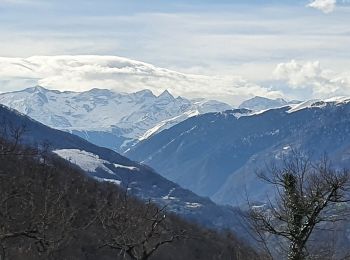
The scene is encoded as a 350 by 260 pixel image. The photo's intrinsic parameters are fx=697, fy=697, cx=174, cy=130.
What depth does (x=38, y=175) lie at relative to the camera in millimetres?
160625

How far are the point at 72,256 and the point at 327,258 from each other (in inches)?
3607

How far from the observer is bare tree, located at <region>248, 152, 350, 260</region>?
34438 mm

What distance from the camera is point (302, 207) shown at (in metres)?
34.6

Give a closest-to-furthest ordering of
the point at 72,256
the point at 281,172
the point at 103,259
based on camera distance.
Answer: the point at 281,172 → the point at 72,256 → the point at 103,259

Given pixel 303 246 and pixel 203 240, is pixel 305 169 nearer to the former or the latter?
pixel 303 246

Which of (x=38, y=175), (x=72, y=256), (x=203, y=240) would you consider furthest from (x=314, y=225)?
(x=203, y=240)

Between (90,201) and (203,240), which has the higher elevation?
(90,201)

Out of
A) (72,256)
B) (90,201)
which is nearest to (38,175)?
(90,201)

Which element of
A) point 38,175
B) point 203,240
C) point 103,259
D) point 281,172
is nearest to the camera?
point 281,172

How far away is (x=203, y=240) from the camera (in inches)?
7736

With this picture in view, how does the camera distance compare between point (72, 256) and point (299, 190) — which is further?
point (72, 256)

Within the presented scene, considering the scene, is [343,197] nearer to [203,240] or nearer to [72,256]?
[72,256]

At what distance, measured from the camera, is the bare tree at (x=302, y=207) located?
34.4 meters

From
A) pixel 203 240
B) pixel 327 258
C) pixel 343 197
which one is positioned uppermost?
pixel 343 197
